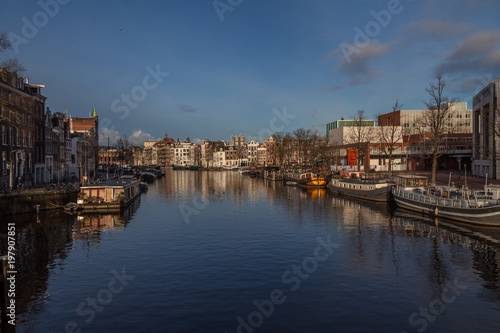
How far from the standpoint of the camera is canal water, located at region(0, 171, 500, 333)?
15805 millimetres

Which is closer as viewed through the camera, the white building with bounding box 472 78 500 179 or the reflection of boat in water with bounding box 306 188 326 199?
the white building with bounding box 472 78 500 179

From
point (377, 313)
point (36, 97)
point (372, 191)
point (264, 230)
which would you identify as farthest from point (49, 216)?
point (372, 191)

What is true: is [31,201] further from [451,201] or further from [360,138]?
[360,138]

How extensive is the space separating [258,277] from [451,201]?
26.6 metres

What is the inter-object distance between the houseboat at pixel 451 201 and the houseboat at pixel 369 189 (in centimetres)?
350

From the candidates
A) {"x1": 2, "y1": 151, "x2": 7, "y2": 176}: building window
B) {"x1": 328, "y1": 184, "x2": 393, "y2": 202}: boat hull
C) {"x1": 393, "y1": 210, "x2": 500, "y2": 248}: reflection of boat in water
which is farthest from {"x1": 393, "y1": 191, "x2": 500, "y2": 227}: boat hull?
{"x1": 2, "y1": 151, "x2": 7, "y2": 176}: building window

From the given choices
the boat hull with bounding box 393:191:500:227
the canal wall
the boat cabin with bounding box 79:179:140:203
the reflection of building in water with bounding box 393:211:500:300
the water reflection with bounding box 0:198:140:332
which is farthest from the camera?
the boat cabin with bounding box 79:179:140:203

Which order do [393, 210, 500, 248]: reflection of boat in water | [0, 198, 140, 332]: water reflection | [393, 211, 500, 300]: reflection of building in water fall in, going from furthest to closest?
[393, 210, 500, 248]: reflection of boat in water, [393, 211, 500, 300]: reflection of building in water, [0, 198, 140, 332]: water reflection

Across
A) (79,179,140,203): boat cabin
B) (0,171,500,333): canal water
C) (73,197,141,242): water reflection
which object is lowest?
(0,171,500,333): canal water

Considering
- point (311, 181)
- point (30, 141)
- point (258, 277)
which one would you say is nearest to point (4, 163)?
point (30, 141)

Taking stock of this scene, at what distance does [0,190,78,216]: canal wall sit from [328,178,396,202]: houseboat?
4382 centimetres

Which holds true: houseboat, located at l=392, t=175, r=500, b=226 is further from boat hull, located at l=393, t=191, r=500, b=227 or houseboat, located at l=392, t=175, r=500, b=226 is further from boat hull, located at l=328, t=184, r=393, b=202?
boat hull, located at l=328, t=184, r=393, b=202

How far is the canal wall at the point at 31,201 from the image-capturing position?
42419 mm

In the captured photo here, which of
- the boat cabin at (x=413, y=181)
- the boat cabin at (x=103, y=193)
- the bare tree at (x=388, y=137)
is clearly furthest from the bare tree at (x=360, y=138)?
the boat cabin at (x=103, y=193)
